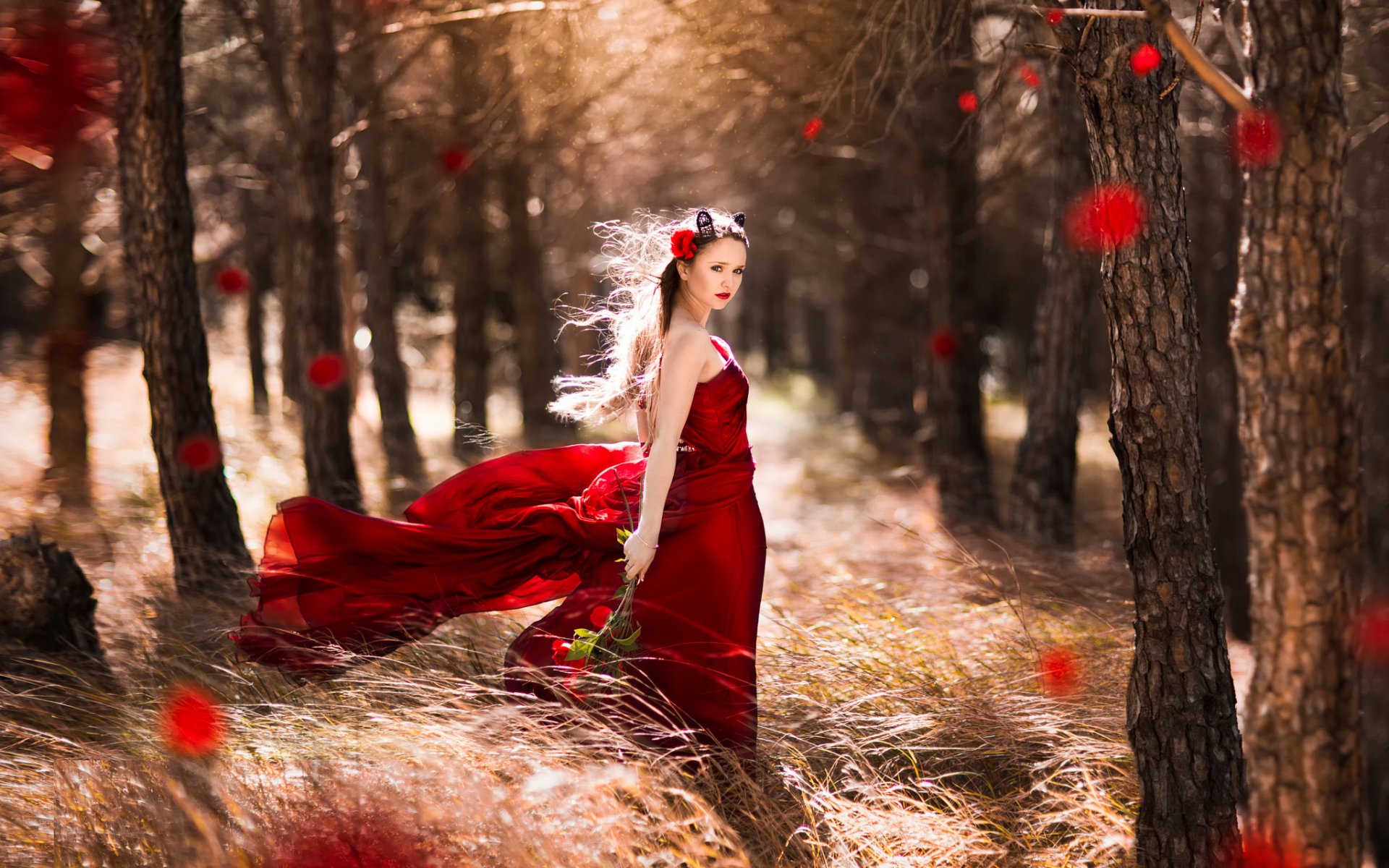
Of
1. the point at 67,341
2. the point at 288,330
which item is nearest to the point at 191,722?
the point at 67,341

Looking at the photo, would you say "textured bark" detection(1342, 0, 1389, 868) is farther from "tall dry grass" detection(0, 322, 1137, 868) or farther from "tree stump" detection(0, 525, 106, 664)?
"tree stump" detection(0, 525, 106, 664)

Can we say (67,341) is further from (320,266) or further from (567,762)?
(567,762)

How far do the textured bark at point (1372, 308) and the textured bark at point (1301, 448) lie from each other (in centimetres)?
714

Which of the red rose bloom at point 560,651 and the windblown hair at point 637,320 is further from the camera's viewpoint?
the windblown hair at point 637,320

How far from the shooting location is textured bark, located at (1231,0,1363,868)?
2.52 metres

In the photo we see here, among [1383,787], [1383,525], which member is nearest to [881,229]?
[1383,525]

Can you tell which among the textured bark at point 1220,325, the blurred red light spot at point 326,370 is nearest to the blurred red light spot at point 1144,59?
the blurred red light spot at point 326,370

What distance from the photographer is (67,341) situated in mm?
10055

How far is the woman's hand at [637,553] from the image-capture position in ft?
12.4

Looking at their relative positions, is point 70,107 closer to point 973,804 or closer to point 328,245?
point 328,245

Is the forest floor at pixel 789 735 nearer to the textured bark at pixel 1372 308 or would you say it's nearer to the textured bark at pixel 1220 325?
the textured bark at pixel 1220 325

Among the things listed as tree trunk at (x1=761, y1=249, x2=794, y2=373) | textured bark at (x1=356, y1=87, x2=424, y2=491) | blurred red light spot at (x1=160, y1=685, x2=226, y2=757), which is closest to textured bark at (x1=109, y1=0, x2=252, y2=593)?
blurred red light spot at (x1=160, y1=685, x2=226, y2=757)

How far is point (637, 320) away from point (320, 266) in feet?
15.4

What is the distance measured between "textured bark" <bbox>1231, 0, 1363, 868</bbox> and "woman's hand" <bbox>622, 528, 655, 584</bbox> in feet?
5.83
